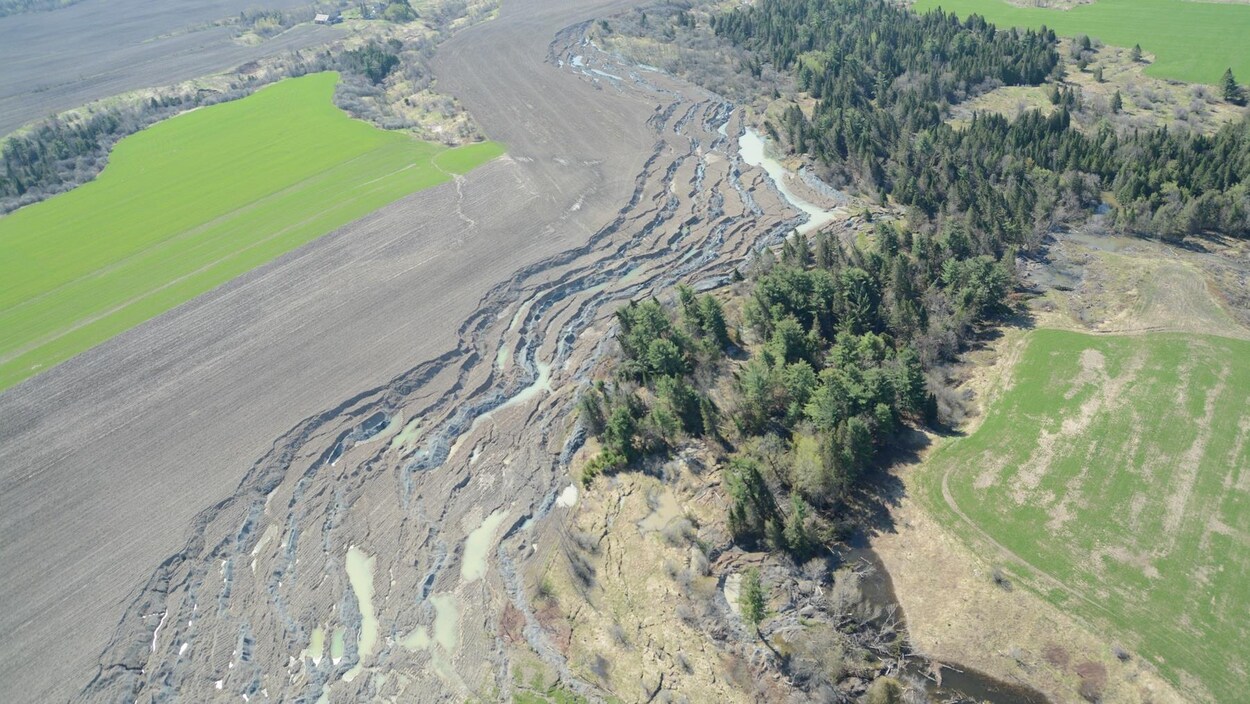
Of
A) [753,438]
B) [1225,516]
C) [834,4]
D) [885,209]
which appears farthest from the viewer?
[834,4]

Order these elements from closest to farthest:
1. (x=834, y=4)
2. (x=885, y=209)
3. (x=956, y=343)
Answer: (x=956, y=343) < (x=885, y=209) < (x=834, y=4)

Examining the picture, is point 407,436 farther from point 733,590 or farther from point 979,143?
point 979,143

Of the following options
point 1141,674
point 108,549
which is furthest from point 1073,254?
point 108,549

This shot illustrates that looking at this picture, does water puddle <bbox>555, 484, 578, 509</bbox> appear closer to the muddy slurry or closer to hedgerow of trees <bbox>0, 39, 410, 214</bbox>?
the muddy slurry

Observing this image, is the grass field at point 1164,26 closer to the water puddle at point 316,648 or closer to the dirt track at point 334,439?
the dirt track at point 334,439

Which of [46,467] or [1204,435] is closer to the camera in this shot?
[1204,435]

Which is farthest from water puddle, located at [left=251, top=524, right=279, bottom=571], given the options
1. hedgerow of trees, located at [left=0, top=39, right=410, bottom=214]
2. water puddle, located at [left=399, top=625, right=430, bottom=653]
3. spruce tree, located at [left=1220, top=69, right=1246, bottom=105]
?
spruce tree, located at [left=1220, top=69, right=1246, bottom=105]

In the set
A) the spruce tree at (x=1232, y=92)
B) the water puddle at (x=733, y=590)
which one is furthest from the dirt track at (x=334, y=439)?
the spruce tree at (x=1232, y=92)

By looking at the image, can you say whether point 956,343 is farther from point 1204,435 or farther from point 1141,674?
point 1141,674
